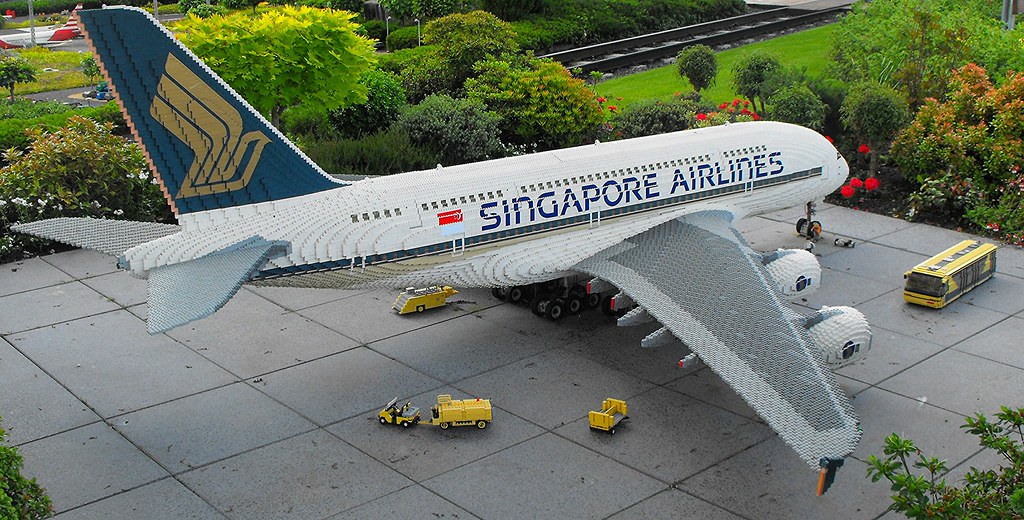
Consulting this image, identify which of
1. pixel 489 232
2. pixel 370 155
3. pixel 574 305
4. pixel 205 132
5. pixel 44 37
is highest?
pixel 205 132

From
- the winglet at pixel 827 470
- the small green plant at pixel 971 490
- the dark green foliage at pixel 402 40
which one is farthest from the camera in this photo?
the dark green foliage at pixel 402 40

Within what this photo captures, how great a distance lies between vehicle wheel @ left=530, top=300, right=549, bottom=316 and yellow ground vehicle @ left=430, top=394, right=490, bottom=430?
575 centimetres

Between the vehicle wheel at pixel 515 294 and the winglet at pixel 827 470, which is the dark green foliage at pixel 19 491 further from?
the vehicle wheel at pixel 515 294

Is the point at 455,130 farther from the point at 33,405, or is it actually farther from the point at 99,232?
the point at 33,405

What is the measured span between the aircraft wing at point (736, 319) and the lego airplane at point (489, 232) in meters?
0.04

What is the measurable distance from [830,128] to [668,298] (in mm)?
21286

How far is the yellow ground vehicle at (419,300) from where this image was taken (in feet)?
89.4

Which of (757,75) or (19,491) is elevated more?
(19,491)

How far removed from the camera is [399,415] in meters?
21.4

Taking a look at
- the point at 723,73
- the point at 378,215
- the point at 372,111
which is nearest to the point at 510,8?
the point at 723,73

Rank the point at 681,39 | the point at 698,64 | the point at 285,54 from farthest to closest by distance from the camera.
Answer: the point at 681,39 → the point at 698,64 → the point at 285,54

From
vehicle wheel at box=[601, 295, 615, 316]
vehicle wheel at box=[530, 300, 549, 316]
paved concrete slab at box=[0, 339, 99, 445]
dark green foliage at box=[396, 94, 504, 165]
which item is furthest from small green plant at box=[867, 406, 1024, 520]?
dark green foliage at box=[396, 94, 504, 165]

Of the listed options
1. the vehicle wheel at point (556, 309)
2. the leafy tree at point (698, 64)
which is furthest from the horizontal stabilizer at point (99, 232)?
the leafy tree at point (698, 64)

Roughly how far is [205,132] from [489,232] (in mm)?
6727
